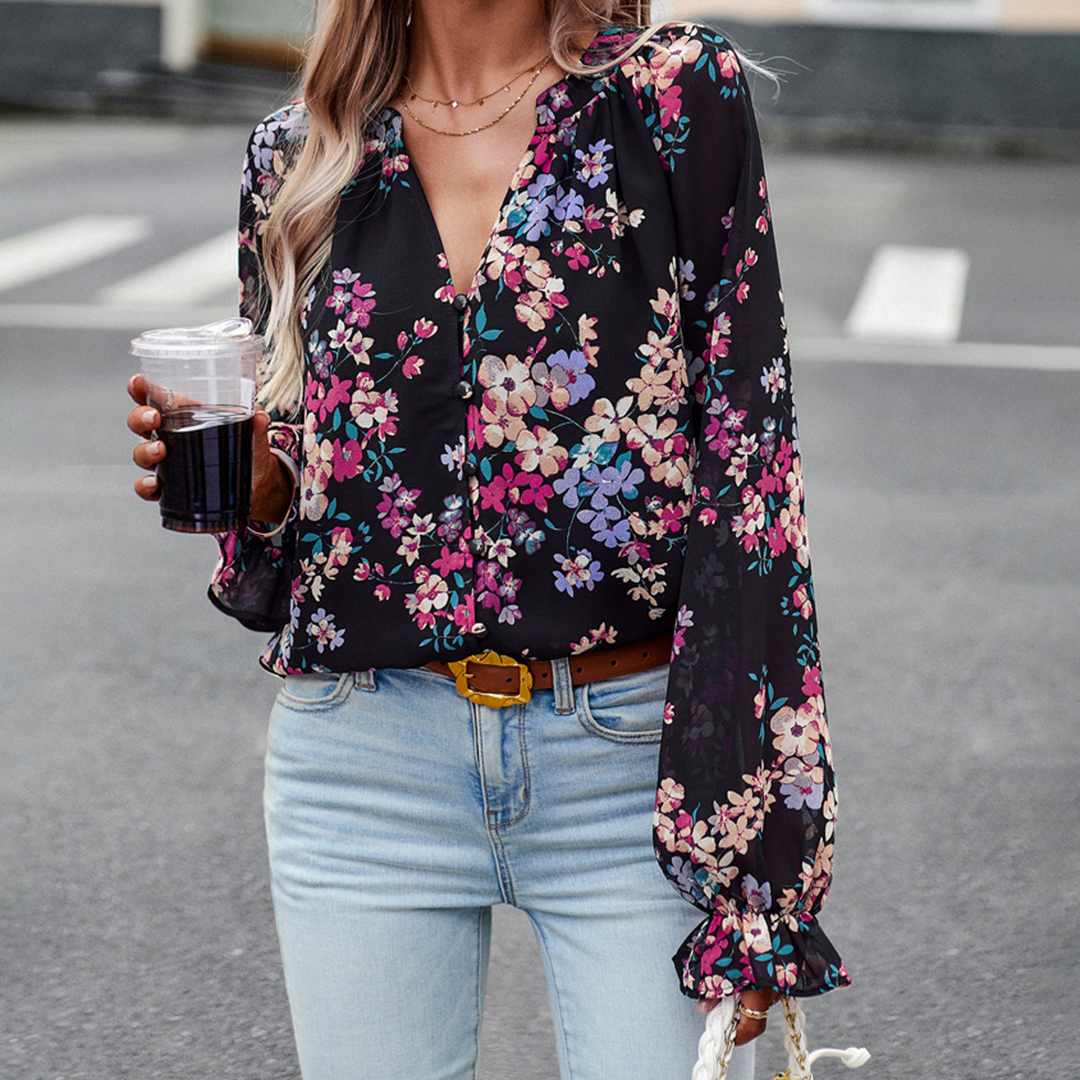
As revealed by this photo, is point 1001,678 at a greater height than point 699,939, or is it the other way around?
point 699,939

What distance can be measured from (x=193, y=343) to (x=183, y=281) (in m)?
10.4

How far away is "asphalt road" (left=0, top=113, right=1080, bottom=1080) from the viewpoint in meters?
3.52

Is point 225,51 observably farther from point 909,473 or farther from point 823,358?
point 909,473

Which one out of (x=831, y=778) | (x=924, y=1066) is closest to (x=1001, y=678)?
(x=924, y=1066)

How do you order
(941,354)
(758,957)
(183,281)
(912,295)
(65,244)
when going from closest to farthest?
(758,957)
(941,354)
(912,295)
(183,281)
(65,244)

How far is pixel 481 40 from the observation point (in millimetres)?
1979

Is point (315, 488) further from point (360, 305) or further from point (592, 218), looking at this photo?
point (592, 218)

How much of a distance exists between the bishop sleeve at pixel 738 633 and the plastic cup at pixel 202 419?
1.72 ft

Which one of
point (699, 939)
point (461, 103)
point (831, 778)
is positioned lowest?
point (699, 939)

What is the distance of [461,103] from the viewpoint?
1989 mm

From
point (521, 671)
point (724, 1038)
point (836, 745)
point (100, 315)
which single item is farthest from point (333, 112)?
point (100, 315)

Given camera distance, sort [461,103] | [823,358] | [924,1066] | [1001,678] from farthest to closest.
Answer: [823,358] < [1001,678] < [924,1066] < [461,103]

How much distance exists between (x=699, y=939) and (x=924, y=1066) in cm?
→ 178

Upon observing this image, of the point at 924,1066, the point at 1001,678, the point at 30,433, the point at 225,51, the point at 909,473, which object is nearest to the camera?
the point at 924,1066
